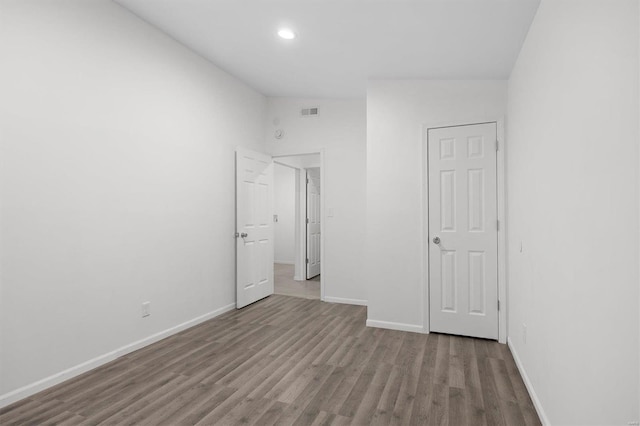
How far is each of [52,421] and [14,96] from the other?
1961 millimetres

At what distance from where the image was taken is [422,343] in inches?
128

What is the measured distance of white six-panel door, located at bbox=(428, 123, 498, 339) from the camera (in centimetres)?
335

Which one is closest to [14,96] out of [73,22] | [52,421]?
[73,22]

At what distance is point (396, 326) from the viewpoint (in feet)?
12.0

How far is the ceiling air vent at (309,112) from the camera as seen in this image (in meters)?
4.81

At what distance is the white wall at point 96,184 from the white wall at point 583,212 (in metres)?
3.04

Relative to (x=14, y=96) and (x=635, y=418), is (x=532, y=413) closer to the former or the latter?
(x=635, y=418)

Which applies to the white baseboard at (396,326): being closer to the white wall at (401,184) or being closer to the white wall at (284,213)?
the white wall at (401,184)

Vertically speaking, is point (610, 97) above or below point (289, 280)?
above

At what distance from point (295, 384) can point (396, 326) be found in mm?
1547

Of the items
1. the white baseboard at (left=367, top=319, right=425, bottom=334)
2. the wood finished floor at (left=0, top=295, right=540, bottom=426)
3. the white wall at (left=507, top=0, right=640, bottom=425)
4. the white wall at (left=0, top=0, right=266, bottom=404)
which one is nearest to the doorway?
the white baseboard at (left=367, top=319, right=425, bottom=334)

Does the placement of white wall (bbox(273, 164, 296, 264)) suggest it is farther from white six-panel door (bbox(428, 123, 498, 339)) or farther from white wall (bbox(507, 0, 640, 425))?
white wall (bbox(507, 0, 640, 425))

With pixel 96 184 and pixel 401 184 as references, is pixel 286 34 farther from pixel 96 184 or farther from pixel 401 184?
pixel 96 184

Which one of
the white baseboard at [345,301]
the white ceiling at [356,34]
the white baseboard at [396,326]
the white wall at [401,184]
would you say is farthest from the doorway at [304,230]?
the white ceiling at [356,34]
